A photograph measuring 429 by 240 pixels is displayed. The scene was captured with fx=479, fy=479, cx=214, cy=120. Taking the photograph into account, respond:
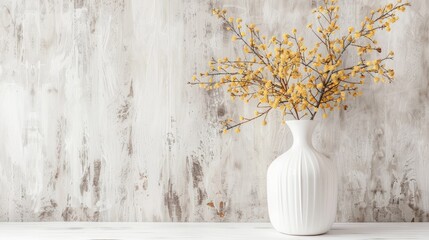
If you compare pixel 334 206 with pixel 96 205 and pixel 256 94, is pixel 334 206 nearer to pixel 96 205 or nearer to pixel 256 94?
pixel 256 94

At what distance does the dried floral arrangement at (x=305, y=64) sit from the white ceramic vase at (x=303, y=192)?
0.15 meters

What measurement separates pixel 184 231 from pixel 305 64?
0.60 m

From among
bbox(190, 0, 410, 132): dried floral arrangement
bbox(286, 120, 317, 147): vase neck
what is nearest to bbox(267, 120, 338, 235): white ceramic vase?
bbox(286, 120, 317, 147): vase neck

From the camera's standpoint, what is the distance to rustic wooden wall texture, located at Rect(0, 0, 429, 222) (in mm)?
1495

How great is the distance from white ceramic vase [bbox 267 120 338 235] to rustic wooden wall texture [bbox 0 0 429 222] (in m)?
0.19

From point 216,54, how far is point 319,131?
41 cm

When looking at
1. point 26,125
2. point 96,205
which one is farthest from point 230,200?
point 26,125

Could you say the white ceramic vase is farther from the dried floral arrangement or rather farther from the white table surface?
the dried floral arrangement

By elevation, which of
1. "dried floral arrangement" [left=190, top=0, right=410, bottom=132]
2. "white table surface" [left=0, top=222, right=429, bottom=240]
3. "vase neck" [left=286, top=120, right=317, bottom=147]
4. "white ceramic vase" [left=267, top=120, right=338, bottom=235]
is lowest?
"white table surface" [left=0, top=222, right=429, bottom=240]

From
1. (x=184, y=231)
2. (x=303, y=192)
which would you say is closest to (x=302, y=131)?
(x=303, y=192)

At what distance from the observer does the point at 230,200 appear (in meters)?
1.52

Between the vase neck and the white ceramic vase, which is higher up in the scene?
the vase neck

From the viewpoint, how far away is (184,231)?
4.54ft

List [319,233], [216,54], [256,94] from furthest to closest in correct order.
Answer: [216,54], [256,94], [319,233]
